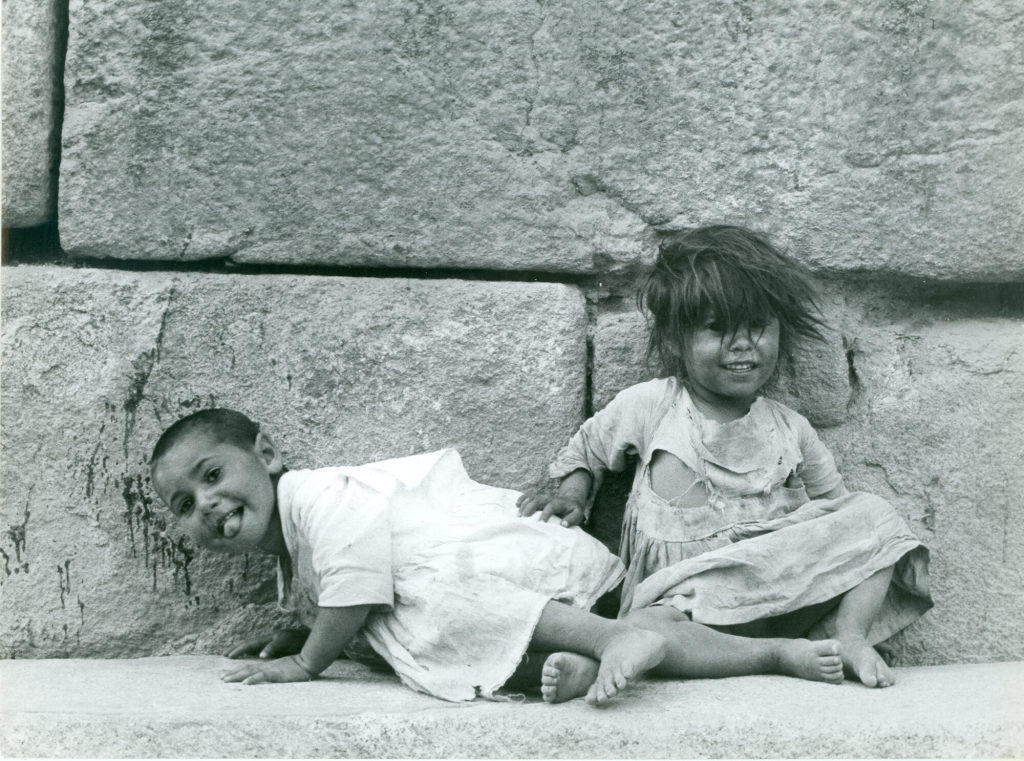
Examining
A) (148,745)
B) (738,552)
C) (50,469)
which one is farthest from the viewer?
(50,469)

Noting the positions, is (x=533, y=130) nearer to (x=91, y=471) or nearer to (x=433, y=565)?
(x=433, y=565)

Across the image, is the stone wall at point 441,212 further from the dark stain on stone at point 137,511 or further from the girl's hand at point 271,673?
the girl's hand at point 271,673

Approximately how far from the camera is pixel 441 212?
2604mm

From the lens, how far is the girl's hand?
2275 mm

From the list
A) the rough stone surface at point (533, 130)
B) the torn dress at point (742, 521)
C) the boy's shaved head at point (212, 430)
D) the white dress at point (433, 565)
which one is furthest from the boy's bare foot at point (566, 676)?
the rough stone surface at point (533, 130)

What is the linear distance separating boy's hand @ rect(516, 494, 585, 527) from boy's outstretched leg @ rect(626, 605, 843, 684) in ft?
0.89

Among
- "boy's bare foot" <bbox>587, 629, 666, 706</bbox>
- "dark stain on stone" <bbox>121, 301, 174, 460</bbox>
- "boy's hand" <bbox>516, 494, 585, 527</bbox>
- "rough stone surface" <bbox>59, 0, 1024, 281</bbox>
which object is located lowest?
"boy's bare foot" <bbox>587, 629, 666, 706</bbox>

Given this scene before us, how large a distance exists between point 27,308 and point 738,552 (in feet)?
4.88

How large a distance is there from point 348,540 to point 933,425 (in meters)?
1.22

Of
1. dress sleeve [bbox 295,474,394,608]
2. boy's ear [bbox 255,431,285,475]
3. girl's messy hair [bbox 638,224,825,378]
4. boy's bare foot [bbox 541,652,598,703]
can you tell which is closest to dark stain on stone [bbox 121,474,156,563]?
boy's ear [bbox 255,431,285,475]

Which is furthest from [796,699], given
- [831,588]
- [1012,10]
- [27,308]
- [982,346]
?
[27,308]

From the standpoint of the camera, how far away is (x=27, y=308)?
2570mm

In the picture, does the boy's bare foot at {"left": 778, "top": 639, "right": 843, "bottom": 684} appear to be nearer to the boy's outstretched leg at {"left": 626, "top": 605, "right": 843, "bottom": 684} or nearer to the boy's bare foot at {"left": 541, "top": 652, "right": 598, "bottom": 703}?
the boy's outstretched leg at {"left": 626, "top": 605, "right": 843, "bottom": 684}

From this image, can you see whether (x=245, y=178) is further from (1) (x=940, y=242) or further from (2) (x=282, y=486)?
(1) (x=940, y=242)
